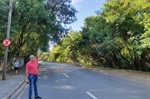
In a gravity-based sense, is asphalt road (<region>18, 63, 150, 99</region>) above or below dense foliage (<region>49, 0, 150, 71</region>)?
below

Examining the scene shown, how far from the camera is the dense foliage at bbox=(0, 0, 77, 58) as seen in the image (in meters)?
25.2

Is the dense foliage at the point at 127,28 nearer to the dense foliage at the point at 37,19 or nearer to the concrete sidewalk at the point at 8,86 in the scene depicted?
the dense foliage at the point at 37,19

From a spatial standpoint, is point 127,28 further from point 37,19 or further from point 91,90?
point 91,90

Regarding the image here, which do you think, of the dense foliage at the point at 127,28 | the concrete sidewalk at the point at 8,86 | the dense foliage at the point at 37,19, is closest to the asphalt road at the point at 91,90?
→ the concrete sidewalk at the point at 8,86

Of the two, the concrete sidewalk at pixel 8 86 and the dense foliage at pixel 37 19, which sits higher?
the dense foliage at pixel 37 19

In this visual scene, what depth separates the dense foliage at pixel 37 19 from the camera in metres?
25.2

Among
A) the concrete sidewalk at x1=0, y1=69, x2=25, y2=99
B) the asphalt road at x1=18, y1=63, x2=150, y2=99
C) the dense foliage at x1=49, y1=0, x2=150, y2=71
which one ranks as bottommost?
the asphalt road at x1=18, y1=63, x2=150, y2=99

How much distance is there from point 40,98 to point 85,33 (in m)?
39.8

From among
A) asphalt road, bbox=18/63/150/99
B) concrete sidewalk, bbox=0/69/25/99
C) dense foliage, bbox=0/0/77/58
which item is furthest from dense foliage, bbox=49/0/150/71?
concrete sidewalk, bbox=0/69/25/99

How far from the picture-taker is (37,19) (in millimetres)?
28281

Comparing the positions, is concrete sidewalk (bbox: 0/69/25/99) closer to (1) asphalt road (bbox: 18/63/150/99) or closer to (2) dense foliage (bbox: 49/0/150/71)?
(1) asphalt road (bbox: 18/63/150/99)

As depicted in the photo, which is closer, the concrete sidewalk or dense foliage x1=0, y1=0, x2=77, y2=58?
the concrete sidewalk

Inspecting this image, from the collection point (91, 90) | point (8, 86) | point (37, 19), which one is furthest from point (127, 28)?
point (8, 86)

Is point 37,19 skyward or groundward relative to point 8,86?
skyward
